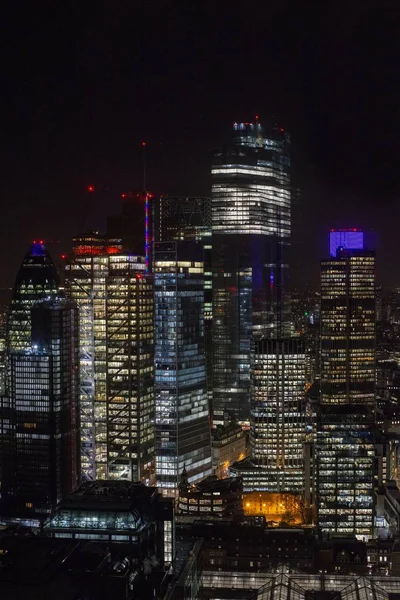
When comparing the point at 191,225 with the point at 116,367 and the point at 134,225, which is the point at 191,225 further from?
the point at 116,367

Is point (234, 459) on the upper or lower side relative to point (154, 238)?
lower

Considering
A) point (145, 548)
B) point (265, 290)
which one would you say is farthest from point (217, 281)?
point (145, 548)

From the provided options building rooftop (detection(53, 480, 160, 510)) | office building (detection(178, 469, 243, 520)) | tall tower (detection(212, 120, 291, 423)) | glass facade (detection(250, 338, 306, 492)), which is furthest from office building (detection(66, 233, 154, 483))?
tall tower (detection(212, 120, 291, 423))

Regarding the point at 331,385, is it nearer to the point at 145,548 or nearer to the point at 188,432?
the point at 188,432

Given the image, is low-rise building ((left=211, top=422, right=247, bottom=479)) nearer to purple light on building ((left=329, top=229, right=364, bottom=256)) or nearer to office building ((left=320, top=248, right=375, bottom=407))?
office building ((left=320, top=248, right=375, bottom=407))

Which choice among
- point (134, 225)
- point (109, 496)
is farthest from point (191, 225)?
point (109, 496)

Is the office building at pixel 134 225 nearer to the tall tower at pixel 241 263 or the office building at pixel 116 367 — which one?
the office building at pixel 116 367

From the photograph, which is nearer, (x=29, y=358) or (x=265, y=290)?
(x=29, y=358)
